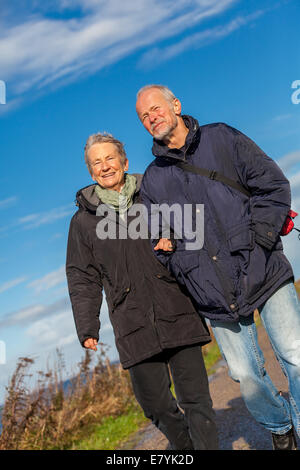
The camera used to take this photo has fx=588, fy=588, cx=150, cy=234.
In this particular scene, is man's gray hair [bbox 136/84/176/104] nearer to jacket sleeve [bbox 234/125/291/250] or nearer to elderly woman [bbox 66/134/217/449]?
elderly woman [bbox 66/134/217/449]

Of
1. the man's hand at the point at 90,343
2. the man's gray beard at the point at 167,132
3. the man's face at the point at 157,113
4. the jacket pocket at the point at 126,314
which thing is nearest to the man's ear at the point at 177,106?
the man's face at the point at 157,113

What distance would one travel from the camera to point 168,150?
165 inches

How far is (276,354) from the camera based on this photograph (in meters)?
4.09

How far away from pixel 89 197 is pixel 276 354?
1.85 metres

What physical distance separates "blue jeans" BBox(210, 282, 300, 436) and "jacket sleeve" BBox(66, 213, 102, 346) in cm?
99

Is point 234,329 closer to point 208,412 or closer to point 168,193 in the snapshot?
point 208,412

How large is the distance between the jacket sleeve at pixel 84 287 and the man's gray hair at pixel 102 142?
0.57 m

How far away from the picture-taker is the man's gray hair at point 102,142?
466 centimetres

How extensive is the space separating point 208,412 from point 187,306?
30.6 inches

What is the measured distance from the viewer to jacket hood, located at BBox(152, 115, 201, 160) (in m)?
4.13

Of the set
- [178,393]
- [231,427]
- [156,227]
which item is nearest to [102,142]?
[156,227]

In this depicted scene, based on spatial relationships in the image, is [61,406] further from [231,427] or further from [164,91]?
[164,91]

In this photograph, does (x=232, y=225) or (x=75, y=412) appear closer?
(x=232, y=225)

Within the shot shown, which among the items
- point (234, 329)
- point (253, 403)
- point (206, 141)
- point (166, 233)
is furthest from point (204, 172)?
point (253, 403)
